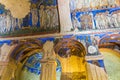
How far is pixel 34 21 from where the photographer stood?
8453mm

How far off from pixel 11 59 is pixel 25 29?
5.44 ft

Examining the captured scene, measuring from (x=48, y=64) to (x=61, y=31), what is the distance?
1841 millimetres

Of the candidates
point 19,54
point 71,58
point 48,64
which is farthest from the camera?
point 71,58

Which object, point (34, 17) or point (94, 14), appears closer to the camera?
point (94, 14)

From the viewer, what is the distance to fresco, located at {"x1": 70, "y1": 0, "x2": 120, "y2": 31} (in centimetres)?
805

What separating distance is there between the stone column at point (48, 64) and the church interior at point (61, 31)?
46mm

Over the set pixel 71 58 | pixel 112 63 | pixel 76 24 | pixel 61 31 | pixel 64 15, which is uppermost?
pixel 64 15

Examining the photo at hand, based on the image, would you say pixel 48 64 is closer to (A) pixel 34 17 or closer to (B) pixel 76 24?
(B) pixel 76 24

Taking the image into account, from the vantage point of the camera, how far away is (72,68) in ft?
27.6

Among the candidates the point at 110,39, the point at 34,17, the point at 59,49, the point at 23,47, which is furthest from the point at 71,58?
the point at 34,17

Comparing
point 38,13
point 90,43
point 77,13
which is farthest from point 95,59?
point 38,13

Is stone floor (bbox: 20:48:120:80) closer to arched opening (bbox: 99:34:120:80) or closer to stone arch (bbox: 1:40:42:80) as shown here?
arched opening (bbox: 99:34:120:80)

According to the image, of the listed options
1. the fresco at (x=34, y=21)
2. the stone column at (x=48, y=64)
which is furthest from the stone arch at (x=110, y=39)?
the stone column at (x=48, y=64)

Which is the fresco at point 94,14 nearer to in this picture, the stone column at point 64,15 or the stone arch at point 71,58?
the stone column at point 64,15
